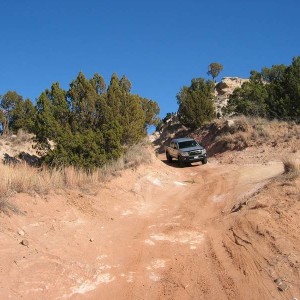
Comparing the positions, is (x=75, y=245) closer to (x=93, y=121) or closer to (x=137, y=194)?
(x=137, y=194)

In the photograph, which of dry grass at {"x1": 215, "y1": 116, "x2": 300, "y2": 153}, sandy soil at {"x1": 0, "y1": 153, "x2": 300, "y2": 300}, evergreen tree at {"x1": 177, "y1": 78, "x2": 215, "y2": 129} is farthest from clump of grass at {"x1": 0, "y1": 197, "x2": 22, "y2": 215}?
evergreen tree at {"x1": 177, "y1": 78, "x2": 215, "y2": 129}

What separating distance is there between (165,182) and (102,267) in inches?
337

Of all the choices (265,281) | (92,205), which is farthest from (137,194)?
(265,281)

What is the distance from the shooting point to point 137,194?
1324 cm

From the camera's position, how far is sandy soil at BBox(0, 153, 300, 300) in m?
6.47

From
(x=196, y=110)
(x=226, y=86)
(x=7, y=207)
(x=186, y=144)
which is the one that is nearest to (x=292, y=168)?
(x=7, y=207)

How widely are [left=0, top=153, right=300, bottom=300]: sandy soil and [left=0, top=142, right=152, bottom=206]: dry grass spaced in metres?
0.33

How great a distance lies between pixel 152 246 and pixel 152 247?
0.06m

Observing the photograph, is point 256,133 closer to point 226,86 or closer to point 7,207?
point 7,207

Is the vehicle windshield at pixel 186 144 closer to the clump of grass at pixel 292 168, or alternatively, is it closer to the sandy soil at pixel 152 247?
the sandy soil at pixel 152 247

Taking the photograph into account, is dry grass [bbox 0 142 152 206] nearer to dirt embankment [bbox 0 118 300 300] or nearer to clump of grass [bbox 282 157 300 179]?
dirt embankment [bbox 0 118 300 300]

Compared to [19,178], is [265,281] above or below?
below

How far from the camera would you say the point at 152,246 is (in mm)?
8391

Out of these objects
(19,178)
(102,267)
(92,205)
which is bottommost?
(102,267)
